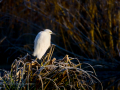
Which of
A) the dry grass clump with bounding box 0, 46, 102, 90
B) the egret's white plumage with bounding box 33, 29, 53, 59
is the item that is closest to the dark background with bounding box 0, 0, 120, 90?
the egret's white plumage with bounding box 33, 29, 53, 59

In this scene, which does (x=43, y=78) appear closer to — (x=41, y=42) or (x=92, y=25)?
(x=41, y=42)

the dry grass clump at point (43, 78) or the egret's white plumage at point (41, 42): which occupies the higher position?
the egret's white plumage at point (41, 42)

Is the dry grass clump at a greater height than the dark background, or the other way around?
the dark background

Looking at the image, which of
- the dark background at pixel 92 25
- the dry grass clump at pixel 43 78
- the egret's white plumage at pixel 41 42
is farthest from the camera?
the dark background at pixel 92 25

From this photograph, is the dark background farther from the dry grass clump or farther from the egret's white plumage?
the dry grass clump

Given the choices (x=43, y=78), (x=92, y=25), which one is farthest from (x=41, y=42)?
(x=92, y=25)

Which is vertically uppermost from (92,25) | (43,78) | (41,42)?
(92,25)

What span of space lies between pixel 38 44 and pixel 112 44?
Answer: 1667 millimetres

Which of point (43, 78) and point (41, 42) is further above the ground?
point (41, 42)

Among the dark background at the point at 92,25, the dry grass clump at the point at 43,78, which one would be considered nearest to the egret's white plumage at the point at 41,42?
the dry grass clump at the point at 43,78

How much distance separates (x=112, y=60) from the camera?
10.4 feet

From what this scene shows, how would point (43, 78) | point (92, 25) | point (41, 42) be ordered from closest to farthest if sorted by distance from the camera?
point (43, 78) < point (41, 42) < point (92, 25)

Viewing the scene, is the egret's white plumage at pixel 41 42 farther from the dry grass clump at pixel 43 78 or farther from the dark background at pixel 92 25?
the dark background at pixel 92 25

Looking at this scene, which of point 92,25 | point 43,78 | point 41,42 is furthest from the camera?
point 92,25
